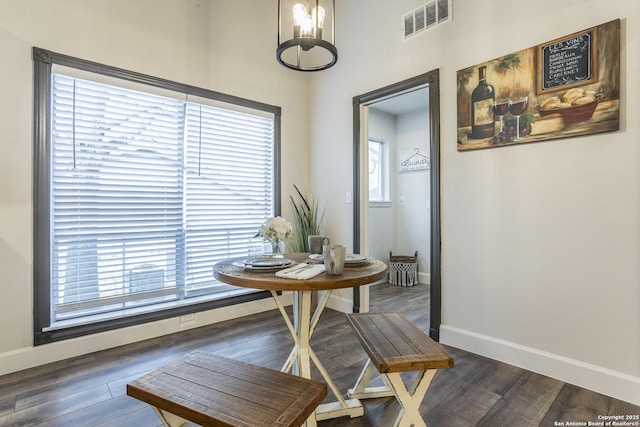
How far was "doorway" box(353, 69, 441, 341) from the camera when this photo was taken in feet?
8.59

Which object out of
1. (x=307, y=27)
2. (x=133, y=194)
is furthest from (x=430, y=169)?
(x=133, y=194)

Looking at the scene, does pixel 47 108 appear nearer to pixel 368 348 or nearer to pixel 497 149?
pixel 368 348

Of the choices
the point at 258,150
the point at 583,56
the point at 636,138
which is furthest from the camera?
the point at 258,150

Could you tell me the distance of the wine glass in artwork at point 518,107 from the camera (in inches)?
84.2

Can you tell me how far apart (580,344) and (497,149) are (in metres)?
1.35

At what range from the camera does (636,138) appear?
5.78 ft

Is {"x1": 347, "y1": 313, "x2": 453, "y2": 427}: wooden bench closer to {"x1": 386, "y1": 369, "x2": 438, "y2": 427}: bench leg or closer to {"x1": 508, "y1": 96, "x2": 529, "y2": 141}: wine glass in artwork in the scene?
A: {"x1": 386, "y1": 369, "x2": 438, "y2": 427}: bench leg

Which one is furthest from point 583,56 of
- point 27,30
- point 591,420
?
point 27,30

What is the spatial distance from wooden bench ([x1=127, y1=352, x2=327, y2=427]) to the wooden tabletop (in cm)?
33

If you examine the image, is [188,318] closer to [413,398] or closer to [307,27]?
[413,398]

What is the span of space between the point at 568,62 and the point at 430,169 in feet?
3.49

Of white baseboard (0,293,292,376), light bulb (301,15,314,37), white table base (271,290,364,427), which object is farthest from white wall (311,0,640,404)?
white baseboard (0,293,292,376)

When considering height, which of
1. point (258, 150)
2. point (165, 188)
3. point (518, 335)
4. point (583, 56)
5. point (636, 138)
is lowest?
point (518, 335)

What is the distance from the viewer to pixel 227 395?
1.02 m
